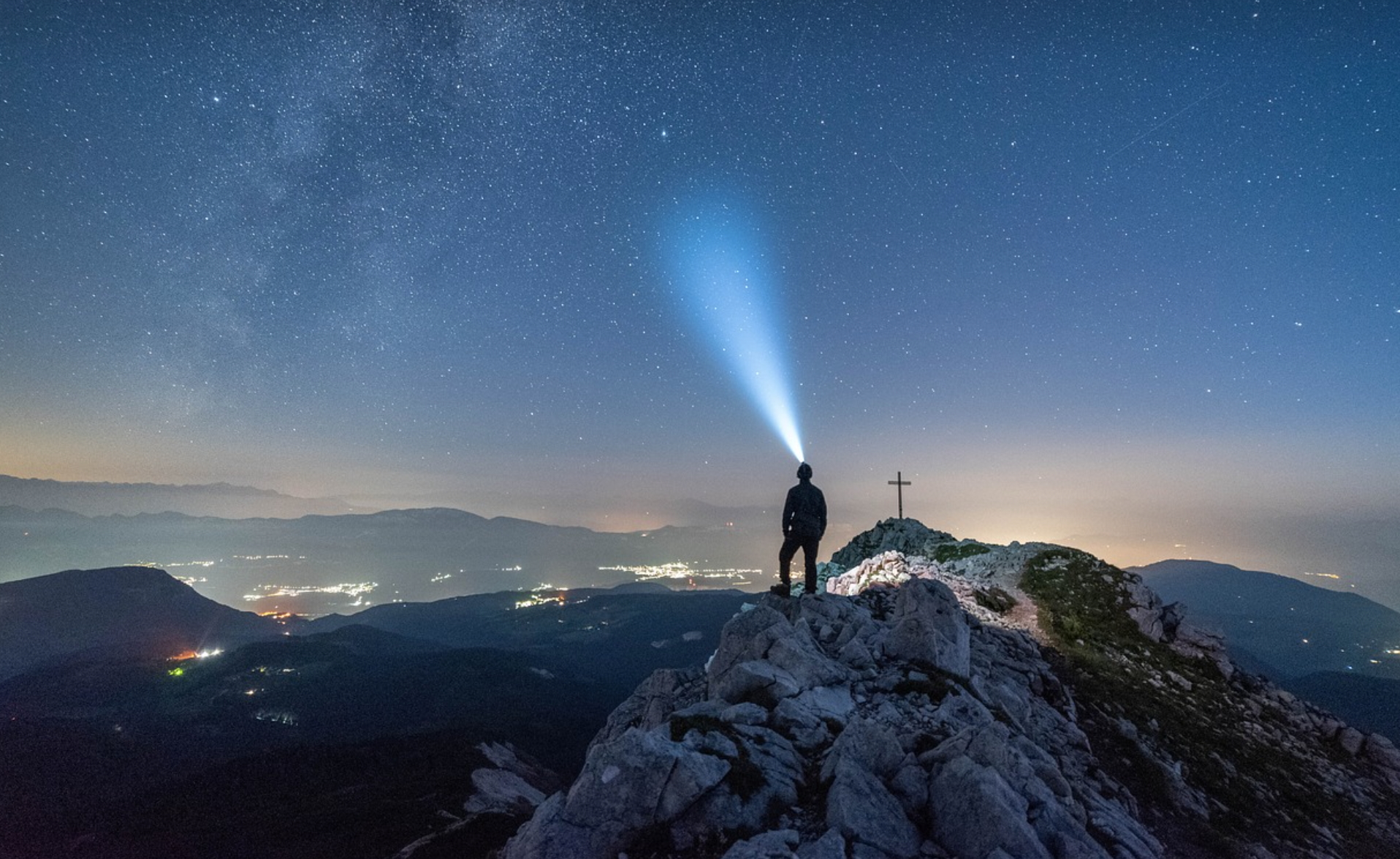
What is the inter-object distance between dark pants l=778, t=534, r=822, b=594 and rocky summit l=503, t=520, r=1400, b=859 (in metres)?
1.04

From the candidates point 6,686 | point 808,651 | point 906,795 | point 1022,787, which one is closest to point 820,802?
point 906,795

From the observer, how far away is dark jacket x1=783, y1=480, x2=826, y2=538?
65.2 ft

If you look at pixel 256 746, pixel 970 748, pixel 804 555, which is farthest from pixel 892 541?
pixel 256 746

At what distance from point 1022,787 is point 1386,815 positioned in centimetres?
Result: 2507

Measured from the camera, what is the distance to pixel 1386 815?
2130 centimetres

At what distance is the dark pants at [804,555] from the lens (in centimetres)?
2000

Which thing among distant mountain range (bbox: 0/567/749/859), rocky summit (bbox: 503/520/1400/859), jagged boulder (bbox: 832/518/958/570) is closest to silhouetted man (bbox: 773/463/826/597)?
rocky summit (bbox: 503/520/1400/859)

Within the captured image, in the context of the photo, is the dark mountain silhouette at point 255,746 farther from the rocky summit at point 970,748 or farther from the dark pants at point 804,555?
the rocky summit at point 970,748

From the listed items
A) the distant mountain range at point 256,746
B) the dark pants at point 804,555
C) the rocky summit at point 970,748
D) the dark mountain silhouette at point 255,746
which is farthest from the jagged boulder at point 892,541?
the dark mountain silhouette at point 255,746

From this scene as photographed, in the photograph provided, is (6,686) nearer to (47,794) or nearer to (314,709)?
(314,709)

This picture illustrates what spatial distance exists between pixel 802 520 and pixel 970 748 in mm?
9913

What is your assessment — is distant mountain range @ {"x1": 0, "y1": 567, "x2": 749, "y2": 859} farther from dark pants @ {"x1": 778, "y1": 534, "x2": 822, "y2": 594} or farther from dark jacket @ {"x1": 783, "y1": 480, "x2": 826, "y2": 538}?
dark jacket @ {"x1": 783, "y1": 480, "x2": 826, "y2": 538}

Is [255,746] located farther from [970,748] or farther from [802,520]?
[970,748]

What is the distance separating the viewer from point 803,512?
1995 centimetres
